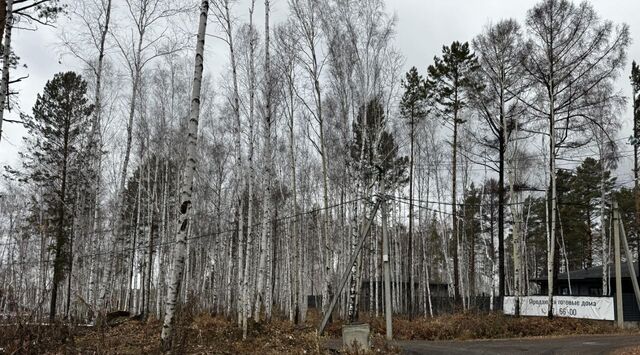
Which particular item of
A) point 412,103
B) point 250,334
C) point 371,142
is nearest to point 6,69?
point 250,334

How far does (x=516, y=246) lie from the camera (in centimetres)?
2020

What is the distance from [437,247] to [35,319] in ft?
135

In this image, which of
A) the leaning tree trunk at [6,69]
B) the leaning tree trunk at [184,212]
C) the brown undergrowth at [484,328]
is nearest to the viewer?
the leaning tree trunk at [184,212]

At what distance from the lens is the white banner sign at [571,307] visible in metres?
20.0

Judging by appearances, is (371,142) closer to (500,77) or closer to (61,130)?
(500,77)

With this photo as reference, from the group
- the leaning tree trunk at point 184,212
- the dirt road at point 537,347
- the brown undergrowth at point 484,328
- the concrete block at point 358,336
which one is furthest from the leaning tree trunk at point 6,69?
the brown undergrowth at point 484,328

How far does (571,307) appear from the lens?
813 inches

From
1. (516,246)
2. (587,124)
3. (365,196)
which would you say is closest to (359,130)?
(365,196)

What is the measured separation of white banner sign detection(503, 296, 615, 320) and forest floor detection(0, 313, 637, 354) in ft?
1.92

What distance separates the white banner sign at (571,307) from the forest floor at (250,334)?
0.58 meters

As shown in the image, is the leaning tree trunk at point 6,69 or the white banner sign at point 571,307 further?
the white banner sign at point 571,307

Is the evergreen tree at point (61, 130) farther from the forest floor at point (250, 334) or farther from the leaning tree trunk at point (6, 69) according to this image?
the leaning tree trunk at point (6, 69)

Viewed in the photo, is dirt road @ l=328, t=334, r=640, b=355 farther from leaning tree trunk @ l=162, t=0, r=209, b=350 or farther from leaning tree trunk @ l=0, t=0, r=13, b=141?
leaning tree trunk @ l=0, t=0, r=13, b=141

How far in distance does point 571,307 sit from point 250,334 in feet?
47.7
